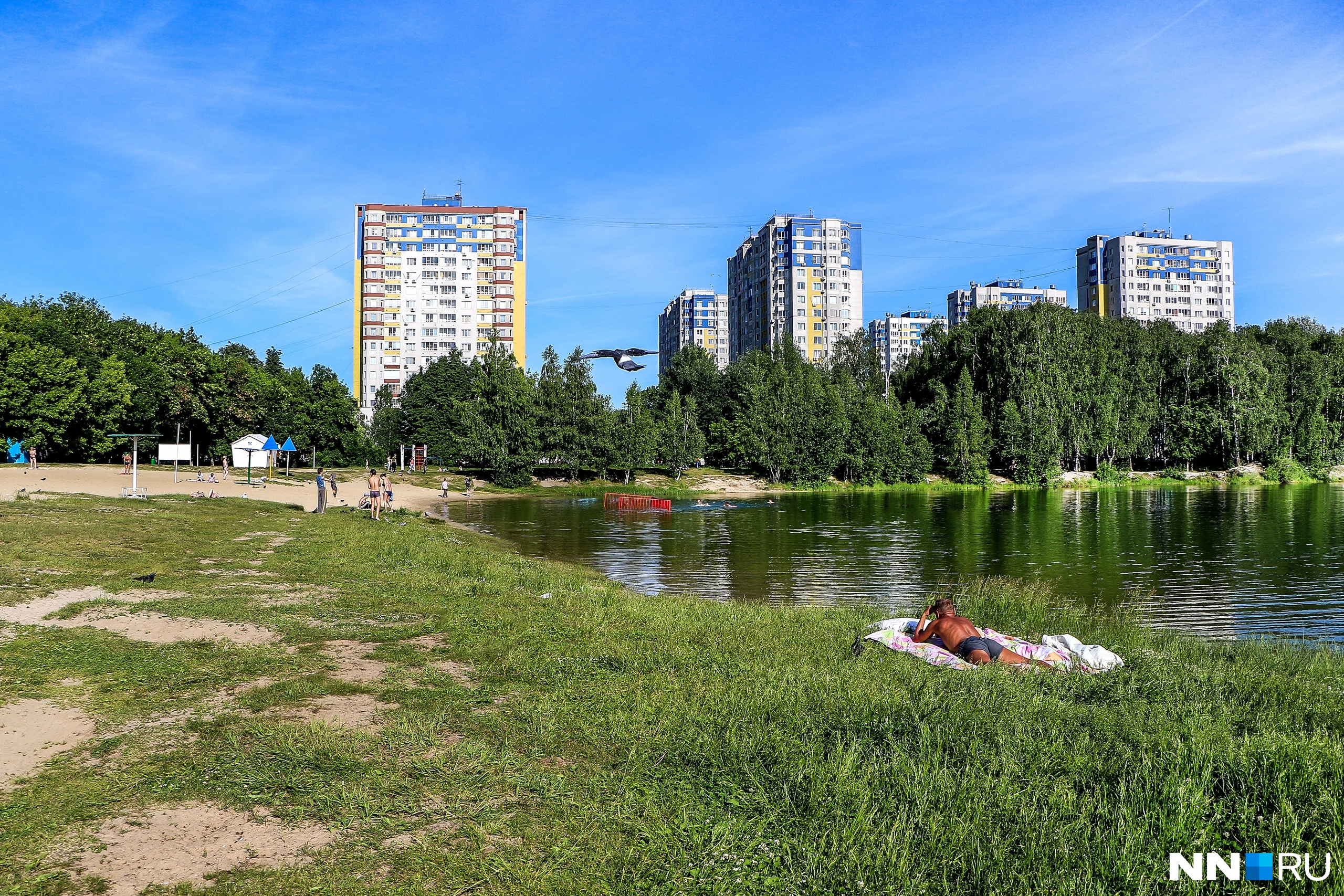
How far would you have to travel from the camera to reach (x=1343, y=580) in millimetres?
23094

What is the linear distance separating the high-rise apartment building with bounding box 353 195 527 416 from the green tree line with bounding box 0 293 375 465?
29.4 metres

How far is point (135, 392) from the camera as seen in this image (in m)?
70.4

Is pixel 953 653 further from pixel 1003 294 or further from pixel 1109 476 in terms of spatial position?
pixel 1003 294

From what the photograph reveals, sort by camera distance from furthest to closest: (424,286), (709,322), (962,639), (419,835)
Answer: (709,322) < (424,286) < (962,639) < (419,835)

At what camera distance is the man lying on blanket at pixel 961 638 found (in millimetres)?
10031

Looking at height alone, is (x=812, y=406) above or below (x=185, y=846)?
above

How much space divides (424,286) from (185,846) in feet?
422

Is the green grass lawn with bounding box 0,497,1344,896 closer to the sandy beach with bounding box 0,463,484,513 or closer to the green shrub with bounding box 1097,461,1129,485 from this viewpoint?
the sandy beach with bounding box 0,463,484,513

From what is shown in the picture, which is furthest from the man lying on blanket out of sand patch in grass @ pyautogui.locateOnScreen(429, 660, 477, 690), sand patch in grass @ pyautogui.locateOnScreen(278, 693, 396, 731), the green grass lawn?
sand patch in grass @ pyautogui.locateOnScreen(278, 693, 396, 731)

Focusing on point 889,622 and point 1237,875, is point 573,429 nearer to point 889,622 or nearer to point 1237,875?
point 889,622

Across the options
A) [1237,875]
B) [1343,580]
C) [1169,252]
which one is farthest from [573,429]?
[1169,252]

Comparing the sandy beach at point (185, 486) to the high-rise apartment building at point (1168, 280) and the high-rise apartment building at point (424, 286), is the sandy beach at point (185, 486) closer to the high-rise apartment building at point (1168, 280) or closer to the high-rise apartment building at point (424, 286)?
the high-rise apartment building at point (424, 286)

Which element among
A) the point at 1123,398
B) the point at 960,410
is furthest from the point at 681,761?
the point at 1123,398

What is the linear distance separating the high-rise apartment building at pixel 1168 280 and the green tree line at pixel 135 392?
140m
